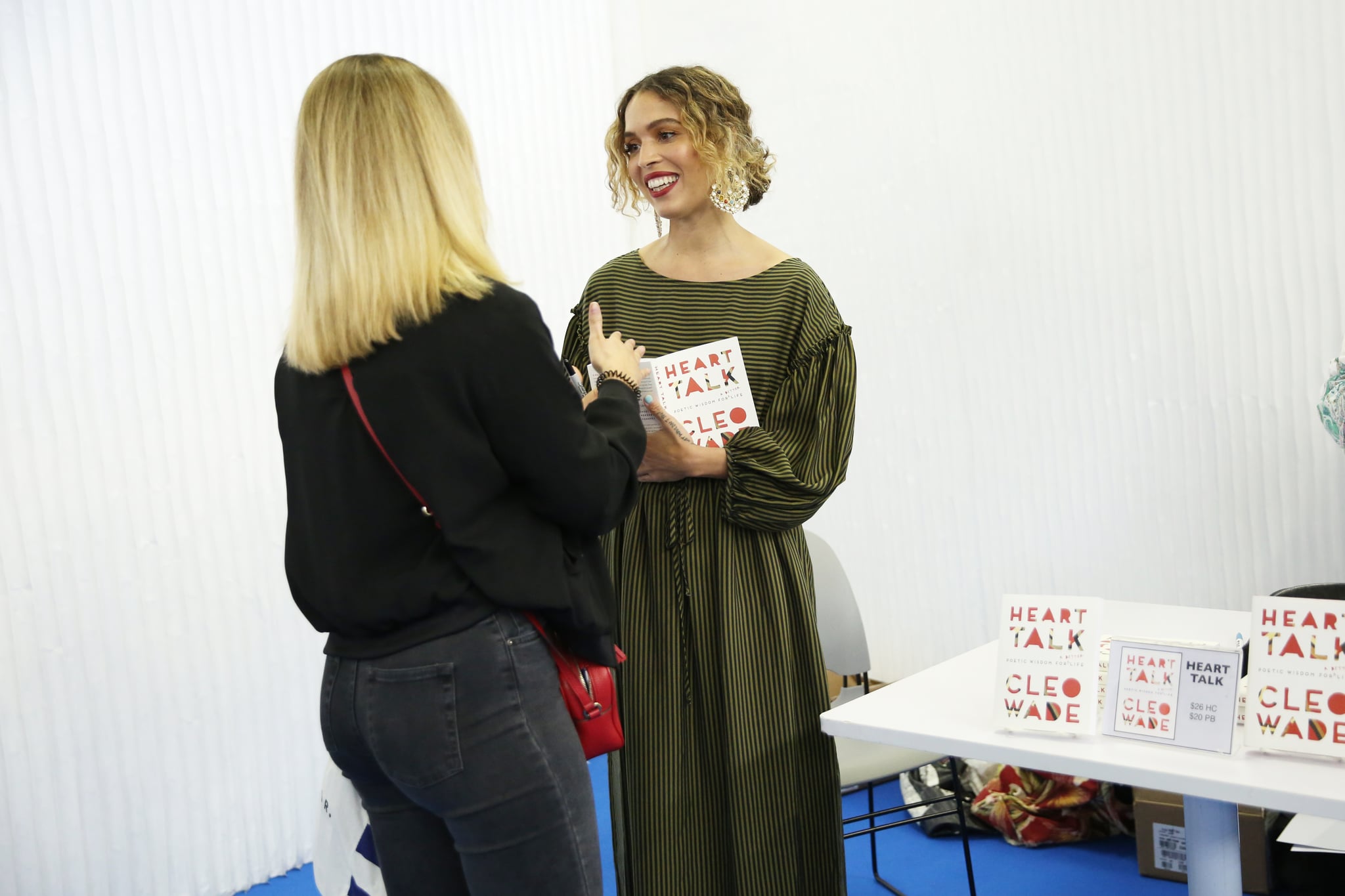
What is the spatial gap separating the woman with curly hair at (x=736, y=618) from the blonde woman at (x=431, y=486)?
2.27 ft

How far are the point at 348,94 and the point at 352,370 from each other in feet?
1.09

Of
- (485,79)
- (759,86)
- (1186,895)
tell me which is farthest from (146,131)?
(1186,895)

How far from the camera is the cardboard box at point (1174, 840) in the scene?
2.64 metres

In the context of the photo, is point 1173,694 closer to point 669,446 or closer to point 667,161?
point 669,446

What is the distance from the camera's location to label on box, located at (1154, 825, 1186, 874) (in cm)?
274

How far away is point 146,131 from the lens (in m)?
2.90

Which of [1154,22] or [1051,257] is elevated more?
[1154,22]

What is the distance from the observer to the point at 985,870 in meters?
2.89

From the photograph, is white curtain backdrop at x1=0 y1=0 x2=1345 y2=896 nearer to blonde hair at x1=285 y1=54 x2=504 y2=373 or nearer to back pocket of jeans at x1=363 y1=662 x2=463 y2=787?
blonde hair at x1=285 y1=54 x2=504 y2=373

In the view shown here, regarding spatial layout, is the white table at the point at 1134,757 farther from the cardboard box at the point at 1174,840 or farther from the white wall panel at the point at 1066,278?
the white wall panel at the point at 1066,278

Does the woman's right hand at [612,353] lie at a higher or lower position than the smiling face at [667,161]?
lower


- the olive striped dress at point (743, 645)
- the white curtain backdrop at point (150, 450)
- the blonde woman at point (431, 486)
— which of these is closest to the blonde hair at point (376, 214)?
the blonde woman at point (431, 486)

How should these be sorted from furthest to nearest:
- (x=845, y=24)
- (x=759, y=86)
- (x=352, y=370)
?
(x=759, y=86), (x=845, y=24), (x=352, y=370)

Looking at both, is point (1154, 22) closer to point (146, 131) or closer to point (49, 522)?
point (146, 131)
